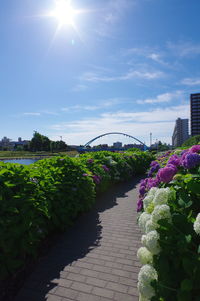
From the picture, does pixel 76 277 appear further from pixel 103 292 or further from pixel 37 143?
pixel 37 143

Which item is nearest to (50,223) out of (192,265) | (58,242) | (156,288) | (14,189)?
(58,242)

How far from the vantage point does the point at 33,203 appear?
267cm

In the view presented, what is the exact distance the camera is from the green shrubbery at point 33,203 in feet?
7.52

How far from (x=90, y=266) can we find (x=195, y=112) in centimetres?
11316

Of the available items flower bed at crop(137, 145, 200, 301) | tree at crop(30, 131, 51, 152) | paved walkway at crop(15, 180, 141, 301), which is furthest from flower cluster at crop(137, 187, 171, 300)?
tree at crop(30, 131, 51, 152)

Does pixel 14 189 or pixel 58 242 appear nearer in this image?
pixel 14 189

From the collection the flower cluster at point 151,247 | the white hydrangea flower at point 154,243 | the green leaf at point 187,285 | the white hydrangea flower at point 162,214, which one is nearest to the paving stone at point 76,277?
the flower cluster at point 151,247

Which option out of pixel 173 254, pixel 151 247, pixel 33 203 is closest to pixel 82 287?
pixel 33 203

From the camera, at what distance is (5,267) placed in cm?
221

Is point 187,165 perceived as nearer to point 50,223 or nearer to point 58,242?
point 50,223

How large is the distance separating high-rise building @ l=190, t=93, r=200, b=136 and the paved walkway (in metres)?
106

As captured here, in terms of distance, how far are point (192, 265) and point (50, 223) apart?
2.63 metres

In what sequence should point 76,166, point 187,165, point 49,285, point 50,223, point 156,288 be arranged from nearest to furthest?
point 156,288, point 187,165, point 49,285, point 50,223, point 76,166

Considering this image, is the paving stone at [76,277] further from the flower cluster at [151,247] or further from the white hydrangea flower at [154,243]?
the white hydrangea flower at [154,243]
